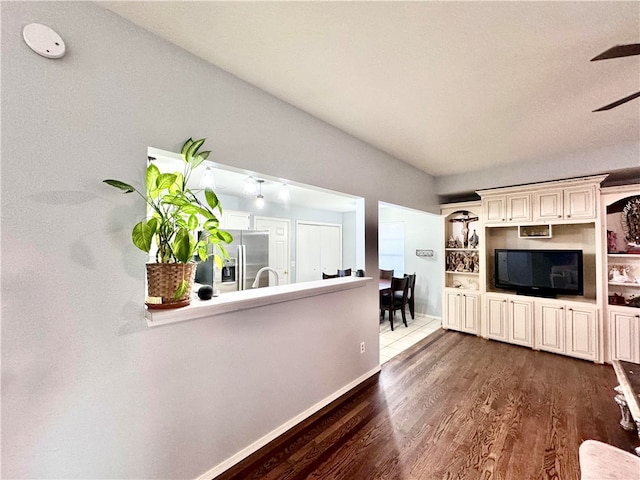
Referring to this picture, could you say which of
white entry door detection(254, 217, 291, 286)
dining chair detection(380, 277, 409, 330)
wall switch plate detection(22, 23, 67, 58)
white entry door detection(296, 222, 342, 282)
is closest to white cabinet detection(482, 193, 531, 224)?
dining chair detection(380, 277, 409, 330)

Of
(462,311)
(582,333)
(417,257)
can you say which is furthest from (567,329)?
(417,257)

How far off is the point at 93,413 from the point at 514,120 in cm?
358

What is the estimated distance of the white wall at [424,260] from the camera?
17.2 feet

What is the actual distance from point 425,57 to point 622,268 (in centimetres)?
389

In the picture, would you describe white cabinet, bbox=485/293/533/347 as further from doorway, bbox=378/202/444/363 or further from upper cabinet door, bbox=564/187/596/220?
upper cabinet door, bbox=564/187/596/220

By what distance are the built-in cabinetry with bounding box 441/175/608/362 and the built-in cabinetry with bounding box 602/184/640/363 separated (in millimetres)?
50

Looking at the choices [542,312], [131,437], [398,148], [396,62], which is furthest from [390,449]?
[542,312]

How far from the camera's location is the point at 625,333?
3055 mm

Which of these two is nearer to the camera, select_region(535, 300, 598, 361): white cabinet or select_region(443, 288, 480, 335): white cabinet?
select_region(535, 300, 598, 361): white cabinet

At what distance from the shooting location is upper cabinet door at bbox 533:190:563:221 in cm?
345

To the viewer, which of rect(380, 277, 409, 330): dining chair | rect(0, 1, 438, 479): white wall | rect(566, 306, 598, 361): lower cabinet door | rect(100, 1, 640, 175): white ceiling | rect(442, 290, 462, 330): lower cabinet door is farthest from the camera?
rect(380, 277, 409, 330): dining chair

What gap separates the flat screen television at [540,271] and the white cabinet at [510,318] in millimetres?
193

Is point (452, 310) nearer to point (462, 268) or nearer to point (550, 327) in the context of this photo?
point (462, 268)

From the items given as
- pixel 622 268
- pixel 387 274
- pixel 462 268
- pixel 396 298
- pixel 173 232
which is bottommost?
pixel 396 298
